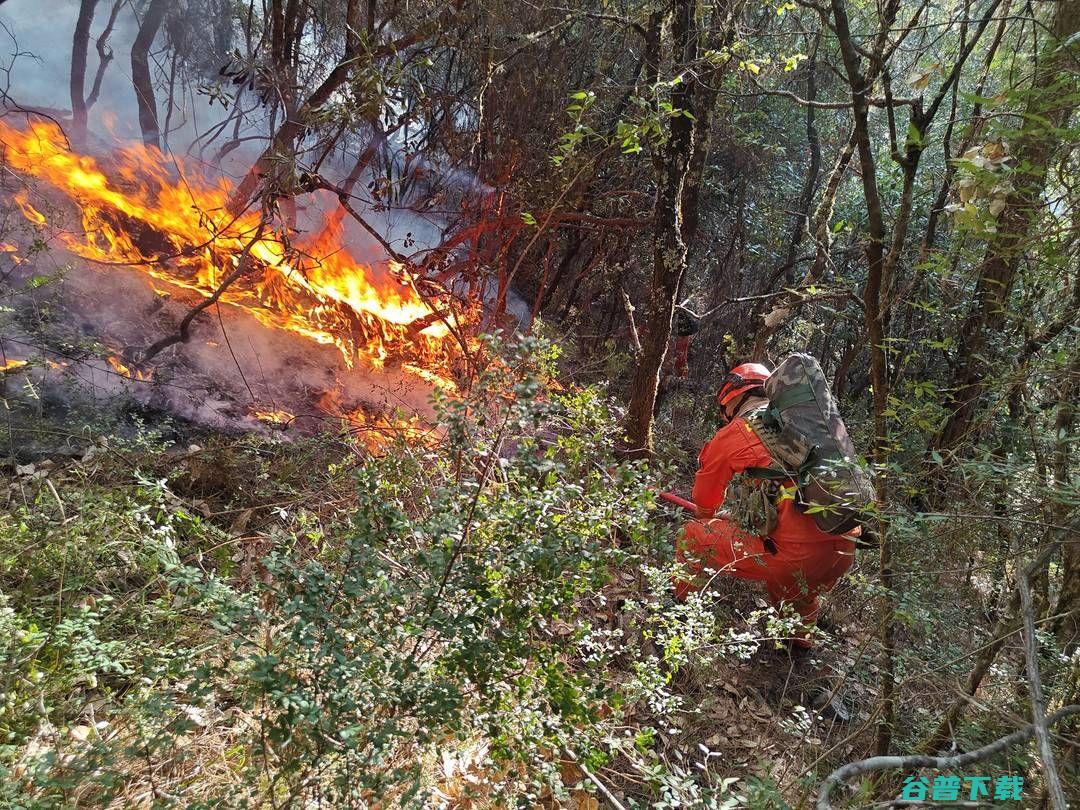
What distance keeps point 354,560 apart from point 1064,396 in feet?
8.77

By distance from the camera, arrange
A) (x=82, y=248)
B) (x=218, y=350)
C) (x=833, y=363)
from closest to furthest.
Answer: (x=82, y=248)
(x=218, y=350)
(x=833, y=363)

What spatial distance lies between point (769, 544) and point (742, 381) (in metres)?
1.19

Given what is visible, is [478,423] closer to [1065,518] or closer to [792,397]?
[1065,518]

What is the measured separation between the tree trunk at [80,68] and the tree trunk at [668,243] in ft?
13.4

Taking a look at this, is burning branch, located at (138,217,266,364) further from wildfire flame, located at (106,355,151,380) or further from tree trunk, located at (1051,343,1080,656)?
tree trunk, located at (1051,343,1080,656)

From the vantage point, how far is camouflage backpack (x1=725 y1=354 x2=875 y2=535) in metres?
3.86

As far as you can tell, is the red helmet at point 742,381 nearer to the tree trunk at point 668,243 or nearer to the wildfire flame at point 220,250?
the tree trunk at point 668,243

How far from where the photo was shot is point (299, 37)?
518 centimetres

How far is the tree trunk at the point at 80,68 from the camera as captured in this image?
4344 mm

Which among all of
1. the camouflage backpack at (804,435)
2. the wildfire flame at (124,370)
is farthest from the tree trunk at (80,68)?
the camouflage backpack at (804,435)

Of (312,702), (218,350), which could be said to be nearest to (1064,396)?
(312,702)

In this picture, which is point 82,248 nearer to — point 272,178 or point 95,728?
point 272,178

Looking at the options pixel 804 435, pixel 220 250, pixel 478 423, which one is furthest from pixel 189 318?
pixel 804 435

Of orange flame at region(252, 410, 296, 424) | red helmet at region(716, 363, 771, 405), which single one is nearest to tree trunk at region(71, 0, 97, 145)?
orange flame at region(252, 410, 296, 424)
